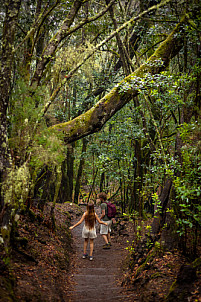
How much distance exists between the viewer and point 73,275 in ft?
22.0

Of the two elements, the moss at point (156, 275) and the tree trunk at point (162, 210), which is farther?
the tree trunk at point (162, 210)

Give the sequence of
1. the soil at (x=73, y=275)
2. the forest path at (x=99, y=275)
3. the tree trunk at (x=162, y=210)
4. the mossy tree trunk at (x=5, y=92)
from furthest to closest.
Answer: the tree trunk at (x=162, y=210) → the forest path at (x=99, y=275) → the mossy tree trunk at (x=5, y=92) → the soil at (x=73, y=275)

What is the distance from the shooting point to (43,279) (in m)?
5.04

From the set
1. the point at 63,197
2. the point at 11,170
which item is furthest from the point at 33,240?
the point at 63,197

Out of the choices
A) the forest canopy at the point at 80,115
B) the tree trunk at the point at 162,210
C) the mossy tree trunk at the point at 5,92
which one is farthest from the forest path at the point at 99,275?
the mossy tree trunk at the point at 5,92

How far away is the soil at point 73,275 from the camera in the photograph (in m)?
4.16

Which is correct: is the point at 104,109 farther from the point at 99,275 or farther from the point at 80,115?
the point at 99,275

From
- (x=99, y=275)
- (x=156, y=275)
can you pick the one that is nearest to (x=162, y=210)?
(x=156, y=275)

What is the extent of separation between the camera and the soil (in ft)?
13.6

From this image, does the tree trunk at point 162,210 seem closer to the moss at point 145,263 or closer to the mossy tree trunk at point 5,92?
the moss at point 145,263

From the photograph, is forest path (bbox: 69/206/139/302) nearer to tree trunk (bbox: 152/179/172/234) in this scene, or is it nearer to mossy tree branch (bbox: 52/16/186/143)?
tree trunk (bbox: 152/179/172/234)

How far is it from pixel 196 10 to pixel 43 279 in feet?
25.9

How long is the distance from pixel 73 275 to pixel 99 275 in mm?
694

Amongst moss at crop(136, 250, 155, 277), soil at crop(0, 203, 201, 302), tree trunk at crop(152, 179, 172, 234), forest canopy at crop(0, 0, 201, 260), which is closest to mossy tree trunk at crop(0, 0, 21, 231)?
forest canopy at crop(0, 0, 201, 260)
